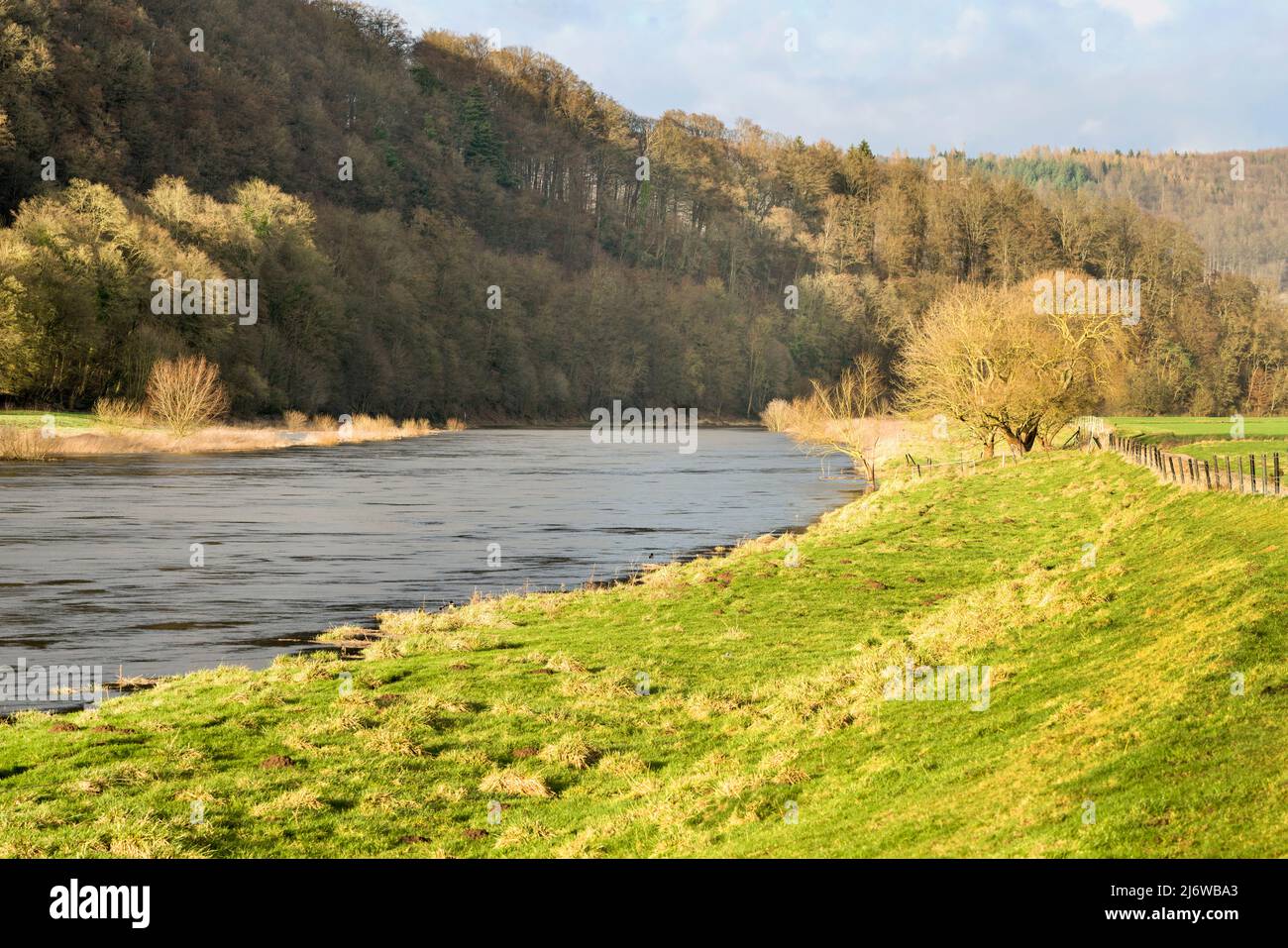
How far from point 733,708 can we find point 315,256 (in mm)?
105092

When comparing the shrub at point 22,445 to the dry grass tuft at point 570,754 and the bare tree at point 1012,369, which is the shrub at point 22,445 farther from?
the dry grass tuft at point 570,754

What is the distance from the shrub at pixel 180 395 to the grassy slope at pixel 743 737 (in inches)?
2596

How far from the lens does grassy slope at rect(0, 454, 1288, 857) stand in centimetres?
1220

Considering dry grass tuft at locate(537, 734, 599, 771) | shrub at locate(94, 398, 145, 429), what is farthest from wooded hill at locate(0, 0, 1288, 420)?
dry grass tuft at locate(537, 734, 599, 771)

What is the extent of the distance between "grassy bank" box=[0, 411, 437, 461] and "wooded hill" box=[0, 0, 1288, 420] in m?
5.24

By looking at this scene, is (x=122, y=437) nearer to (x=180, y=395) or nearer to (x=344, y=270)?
(x=180, y=395)

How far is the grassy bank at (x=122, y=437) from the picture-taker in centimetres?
7538

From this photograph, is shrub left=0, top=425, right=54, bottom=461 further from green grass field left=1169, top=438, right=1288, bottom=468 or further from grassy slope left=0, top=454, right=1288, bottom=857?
green grass field left=1169, top=438, right=1288, bottom=468

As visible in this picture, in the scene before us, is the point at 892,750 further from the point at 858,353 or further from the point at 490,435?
the point at 858,353

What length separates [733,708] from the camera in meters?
19.7

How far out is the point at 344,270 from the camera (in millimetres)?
140375

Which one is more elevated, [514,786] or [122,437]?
[122,437]

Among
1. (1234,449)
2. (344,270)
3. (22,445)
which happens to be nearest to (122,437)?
(22,445)

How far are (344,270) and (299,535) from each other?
328ft
